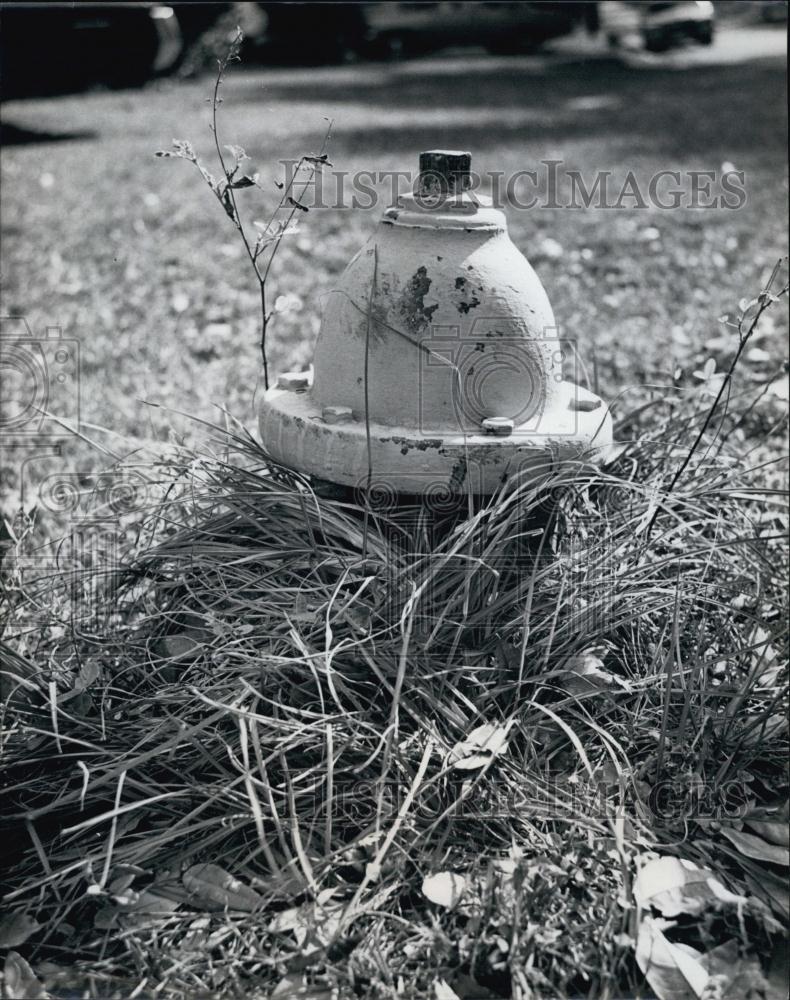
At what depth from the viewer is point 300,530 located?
7.95 ft

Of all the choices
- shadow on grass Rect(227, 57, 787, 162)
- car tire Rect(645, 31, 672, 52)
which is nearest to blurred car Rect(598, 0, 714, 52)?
car tire Rect(645, 31, 672, 52)

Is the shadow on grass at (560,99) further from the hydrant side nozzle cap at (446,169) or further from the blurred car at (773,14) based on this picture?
the hydrant side nozzle cap at (446,169)

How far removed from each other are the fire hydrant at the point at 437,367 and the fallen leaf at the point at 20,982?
3.37 feet

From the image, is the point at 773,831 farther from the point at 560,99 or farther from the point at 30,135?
the point at 560,99

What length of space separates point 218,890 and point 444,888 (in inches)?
14.2

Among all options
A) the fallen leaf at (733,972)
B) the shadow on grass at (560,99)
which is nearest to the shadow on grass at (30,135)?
the shadow on grass at (560,99)

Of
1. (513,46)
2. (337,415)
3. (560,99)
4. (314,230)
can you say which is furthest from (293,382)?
(513,46)

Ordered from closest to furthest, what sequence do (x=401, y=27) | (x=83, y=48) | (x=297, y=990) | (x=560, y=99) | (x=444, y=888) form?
(x=297, y=990), (x=444, y=888), (x=560, y=99), (x=83, y=48), (x=401, y=27)

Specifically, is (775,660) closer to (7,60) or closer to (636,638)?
(636,638)

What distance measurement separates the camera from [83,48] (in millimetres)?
11586

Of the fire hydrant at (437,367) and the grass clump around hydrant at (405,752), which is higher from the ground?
the fire hydrant at (437,367)

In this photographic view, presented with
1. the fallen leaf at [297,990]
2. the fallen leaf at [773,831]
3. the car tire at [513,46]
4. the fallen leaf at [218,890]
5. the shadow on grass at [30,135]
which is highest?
the car tire at [513,46]

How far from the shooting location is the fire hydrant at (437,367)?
223cm

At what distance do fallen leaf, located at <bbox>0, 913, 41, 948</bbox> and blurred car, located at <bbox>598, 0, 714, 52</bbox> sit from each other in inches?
329
